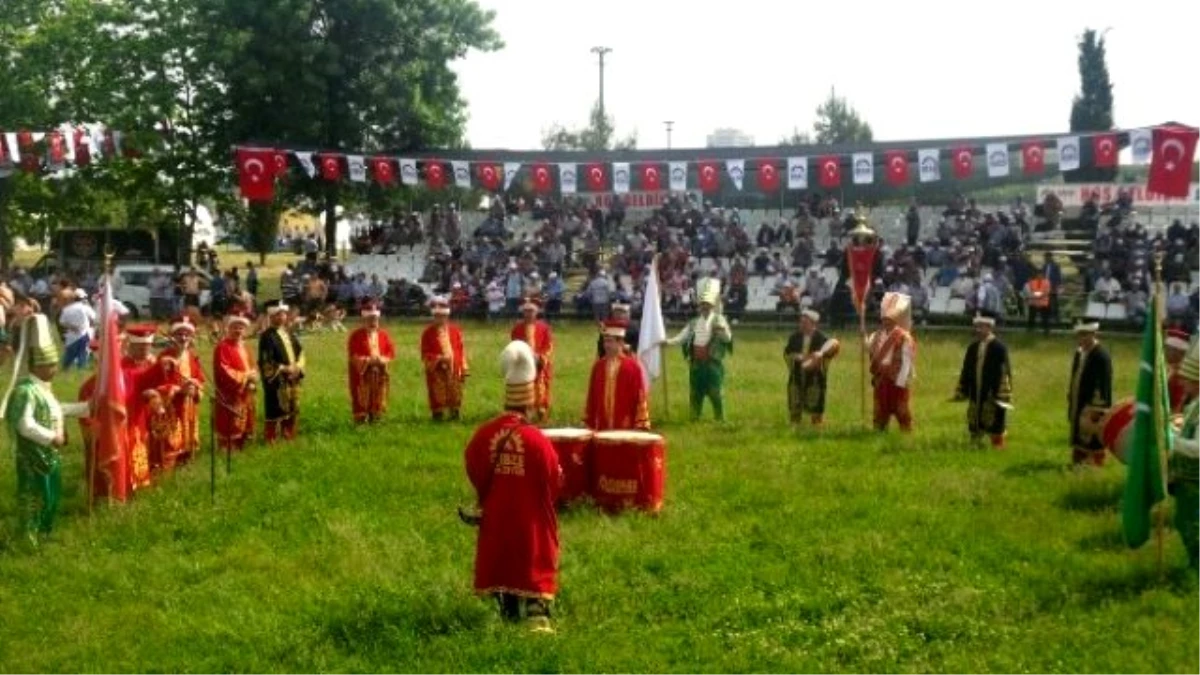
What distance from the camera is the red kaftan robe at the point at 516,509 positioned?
9.05 meters

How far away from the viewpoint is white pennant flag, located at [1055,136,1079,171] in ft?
94.6

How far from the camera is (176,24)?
44.2 meters

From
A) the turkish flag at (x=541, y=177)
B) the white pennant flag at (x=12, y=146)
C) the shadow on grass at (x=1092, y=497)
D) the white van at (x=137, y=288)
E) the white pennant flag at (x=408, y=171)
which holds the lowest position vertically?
the shadow on grass at (x=1092, y=497)

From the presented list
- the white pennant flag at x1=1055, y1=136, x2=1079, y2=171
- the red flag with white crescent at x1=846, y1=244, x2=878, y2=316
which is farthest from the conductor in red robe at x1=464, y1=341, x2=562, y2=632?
the white pennant flag at x1=1055, y1=136, x2=1079, y2=171

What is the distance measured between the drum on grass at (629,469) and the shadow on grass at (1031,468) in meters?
3.95

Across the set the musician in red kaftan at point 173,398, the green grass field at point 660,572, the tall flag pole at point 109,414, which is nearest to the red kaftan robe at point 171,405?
the musician in red kaftan at point 173,398

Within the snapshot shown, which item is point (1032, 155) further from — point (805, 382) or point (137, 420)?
point (137, 420)

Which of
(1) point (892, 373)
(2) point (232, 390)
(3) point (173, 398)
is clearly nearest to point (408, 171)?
(2) point (232, 390)

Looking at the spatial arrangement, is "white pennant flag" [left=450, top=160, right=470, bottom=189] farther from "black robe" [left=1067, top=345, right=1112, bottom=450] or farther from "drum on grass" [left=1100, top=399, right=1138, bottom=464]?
"drum on grass" [left=1100, top=399, right=1138, bottom=464]

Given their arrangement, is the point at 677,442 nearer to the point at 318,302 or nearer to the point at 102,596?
the point at 102,596

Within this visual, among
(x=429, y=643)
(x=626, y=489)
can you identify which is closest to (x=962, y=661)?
(x=429, y=643)

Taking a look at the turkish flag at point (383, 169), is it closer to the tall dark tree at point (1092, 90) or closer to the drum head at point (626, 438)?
the drum head at point (626, 438)

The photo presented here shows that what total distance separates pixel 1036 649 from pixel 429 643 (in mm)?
4038

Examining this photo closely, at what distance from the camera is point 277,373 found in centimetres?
1672
